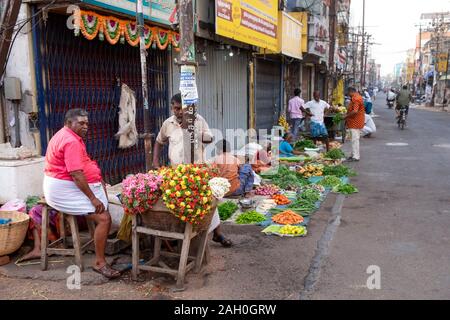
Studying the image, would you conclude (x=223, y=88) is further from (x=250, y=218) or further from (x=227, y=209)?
(x=250, y=218)

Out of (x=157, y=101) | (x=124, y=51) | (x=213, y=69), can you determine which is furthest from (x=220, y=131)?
(x=124, y=51)

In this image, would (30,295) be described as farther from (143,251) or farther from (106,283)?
(143,251)

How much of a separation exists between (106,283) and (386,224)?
162 inches

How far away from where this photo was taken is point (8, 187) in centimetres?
556

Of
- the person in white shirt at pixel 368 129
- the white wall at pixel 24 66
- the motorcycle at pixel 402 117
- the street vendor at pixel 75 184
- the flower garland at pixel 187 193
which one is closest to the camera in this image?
the flower garland at pixel 187 193

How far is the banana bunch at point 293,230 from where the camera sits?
6082mm

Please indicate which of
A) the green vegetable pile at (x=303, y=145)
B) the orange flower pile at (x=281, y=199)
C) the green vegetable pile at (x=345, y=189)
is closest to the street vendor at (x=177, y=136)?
the orange flower pile at (x=281, y=199)

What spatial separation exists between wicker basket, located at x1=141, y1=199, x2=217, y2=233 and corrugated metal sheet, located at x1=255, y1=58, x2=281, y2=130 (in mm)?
10804

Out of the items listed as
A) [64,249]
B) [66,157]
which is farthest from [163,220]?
[64,249]

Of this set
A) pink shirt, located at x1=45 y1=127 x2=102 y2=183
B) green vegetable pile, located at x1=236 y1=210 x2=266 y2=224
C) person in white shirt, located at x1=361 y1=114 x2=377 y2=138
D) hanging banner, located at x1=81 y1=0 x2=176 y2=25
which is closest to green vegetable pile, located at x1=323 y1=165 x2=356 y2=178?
green vegetable pile, located at x1=236 y1=210 x2=266 y2=224

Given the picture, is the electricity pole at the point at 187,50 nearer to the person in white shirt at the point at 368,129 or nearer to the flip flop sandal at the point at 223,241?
the flip flop sandal at the point at 223,241

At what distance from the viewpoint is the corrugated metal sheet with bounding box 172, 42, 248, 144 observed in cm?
1052

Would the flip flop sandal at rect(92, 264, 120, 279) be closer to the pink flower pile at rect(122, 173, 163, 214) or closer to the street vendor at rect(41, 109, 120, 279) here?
the street vendor at rect(41, 109, 120, 279)

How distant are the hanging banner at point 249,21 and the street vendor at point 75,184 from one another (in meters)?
5.52
